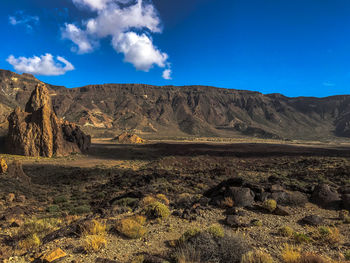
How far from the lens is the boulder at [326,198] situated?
983 centimetres

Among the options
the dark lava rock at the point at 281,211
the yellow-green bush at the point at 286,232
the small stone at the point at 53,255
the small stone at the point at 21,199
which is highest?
the small stone at the point at 53,255

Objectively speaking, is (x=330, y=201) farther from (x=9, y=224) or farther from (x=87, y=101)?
(x=87, y=101)

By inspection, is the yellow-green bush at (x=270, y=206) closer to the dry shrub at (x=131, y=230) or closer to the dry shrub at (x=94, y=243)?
the dry shrub at (x=131, y=230)

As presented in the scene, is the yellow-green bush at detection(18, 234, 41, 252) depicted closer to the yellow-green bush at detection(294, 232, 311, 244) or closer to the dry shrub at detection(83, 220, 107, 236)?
the dry shrub at detection(83, 220, 107, 236)

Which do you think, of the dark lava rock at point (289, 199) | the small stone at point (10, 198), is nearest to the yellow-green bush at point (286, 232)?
the dark lava rock at point (289, 199)

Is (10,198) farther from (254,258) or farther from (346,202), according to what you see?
(346,202)

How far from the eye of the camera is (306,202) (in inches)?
401

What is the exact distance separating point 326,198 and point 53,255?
12.0 meters

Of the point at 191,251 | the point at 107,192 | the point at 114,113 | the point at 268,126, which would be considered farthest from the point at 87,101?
the point at 191,251

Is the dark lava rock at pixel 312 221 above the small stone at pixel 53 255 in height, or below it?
below

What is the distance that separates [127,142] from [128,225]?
67649 mm

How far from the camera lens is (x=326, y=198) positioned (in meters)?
10.1

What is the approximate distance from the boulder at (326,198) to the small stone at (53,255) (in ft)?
37.2

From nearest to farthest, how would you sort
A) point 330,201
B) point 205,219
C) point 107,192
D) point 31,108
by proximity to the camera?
point 205,219, point 330,201, point 107,192, point 31,108
